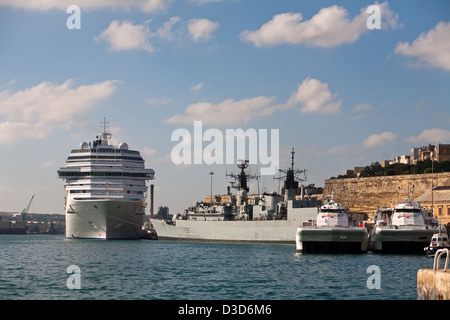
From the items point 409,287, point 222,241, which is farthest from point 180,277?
point 222,241

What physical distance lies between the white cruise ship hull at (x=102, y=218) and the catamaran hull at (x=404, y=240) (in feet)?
165

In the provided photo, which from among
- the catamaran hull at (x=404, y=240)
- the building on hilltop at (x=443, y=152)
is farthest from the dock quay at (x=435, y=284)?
the building on hilltop at (x=443, y=152)

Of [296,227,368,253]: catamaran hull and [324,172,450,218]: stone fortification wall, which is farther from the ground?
[324,172,450,218]: stone fortification wall

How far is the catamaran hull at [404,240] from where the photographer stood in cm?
6231

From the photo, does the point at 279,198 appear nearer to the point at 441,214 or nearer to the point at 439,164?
the point at 441,214

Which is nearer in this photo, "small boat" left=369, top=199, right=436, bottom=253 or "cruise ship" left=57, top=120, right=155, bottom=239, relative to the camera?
"small boat" left=369, top=199, right=436, bottom=253

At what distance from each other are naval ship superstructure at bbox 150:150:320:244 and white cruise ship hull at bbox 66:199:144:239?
8.47 metres

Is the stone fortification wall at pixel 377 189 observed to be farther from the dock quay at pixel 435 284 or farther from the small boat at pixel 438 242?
the dock quay at pixel 435 284

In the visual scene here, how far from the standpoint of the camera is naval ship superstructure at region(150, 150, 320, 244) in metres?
89.8

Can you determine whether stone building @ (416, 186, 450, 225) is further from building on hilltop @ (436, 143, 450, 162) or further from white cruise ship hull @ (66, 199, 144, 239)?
white cruise ship hull @ (66, 199, 144, 239)


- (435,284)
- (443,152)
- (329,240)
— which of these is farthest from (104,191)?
(435,284)

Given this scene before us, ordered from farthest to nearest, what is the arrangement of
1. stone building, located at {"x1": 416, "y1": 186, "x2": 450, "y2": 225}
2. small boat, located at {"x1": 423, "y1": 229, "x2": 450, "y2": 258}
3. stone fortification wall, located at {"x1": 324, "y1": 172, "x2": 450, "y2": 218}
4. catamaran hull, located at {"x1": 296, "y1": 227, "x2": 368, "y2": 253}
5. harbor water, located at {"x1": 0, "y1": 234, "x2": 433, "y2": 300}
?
stone fortification wall, located at {"x1": 324, "y1": 172, "x2": 450, "y2": 218}, stone building, located at {"x1": 416, "y1": 186, "x2": 450, "y2": 225}, catamaran hull, located at {"x1": 296, "y1": 227, "x2": 368, "y2": 253}, small boat, located at {"x1": 423, "y1": 229, "x2": 450, "y2": 258}, harbor water, located at {"x1": 0, "y1": 234, "x2": 433, "y2": 300}

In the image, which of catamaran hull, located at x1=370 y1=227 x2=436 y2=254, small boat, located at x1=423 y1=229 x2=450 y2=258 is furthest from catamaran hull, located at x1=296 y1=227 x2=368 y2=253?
small boat, located at x1=423 y1=229 x2=450 y2=258
